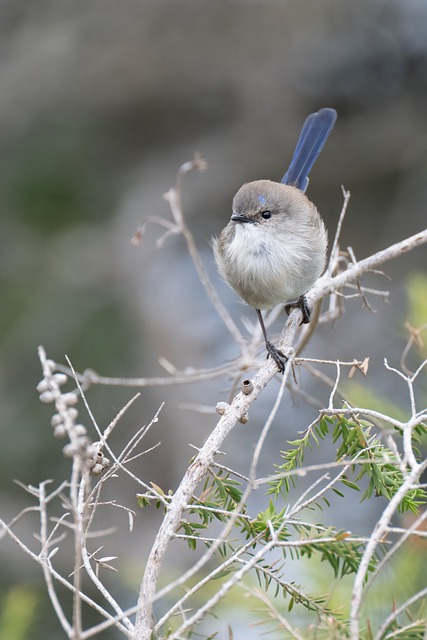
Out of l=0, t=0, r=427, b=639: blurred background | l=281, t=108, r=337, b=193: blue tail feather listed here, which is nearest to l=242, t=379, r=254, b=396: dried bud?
l=281, t=108, r=337, b=193: blue tail feather

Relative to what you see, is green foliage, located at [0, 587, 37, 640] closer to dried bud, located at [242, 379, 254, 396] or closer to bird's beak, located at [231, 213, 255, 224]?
dried bud, located at [242, 379, 254, 396]

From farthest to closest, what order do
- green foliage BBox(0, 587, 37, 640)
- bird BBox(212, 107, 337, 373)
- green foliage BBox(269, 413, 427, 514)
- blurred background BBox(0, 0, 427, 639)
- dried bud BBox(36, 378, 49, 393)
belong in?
blurred background BBox(0, 0, 427, 639)
bird BBox(212, 107, 337, 373)
green foliage BBox(0, 587, 37, 640)
green foliage BBox(269, 413, 427, 514)
dried bud BBox(36, 378, 49, 393)

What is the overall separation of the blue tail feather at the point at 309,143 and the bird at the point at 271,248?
0.38 m

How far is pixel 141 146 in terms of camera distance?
6.32 metres

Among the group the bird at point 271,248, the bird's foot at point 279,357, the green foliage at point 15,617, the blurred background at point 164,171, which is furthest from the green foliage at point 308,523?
the blurred background at point 164,171

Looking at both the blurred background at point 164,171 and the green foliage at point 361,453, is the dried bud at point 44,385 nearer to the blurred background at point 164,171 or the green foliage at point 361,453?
the green foliage at point 361,453

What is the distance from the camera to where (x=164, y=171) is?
619 centimetres

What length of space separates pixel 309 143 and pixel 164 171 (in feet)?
8.42

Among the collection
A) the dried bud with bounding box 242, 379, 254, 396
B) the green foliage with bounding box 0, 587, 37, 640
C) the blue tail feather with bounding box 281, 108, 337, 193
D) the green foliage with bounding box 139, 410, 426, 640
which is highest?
the blue tail feather with bounding box 281, 108, 337, 193

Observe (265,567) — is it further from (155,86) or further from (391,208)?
(155,86)

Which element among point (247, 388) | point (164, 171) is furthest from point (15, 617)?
point (164, 171)

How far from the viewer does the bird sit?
3.17 m

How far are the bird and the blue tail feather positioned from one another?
1.24ft

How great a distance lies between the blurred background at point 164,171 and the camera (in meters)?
5.22
